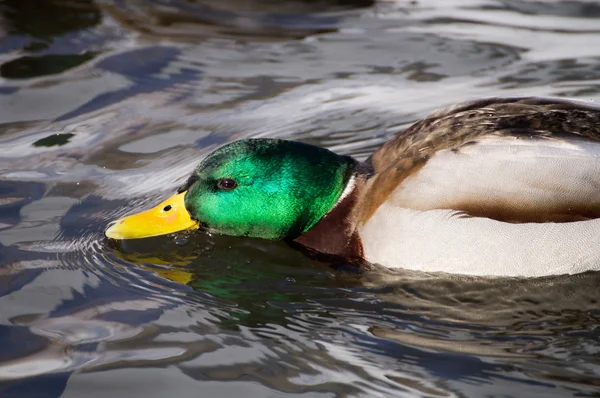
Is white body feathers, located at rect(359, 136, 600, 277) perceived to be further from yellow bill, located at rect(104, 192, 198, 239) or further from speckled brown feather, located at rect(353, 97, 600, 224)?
yellow bill, located at rect(104, 192, 198, 239)

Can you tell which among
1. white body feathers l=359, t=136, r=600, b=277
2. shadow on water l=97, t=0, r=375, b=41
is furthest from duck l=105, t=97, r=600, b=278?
shadow on water l=97, t=0, r=375, b=41

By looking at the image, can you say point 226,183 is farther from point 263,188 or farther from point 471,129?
point 471,129

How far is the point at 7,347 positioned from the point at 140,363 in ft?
2.34

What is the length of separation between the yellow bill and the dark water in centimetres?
17

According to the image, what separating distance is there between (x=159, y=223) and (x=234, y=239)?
0.54 metres

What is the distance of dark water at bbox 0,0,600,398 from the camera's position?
15.0 feet

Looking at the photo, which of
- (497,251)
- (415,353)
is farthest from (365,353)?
(497,251)

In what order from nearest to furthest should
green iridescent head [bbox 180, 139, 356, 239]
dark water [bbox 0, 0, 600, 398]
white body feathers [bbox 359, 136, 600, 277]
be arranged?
dark water [bbox 0, 0, 600, 398] → white body feathers [bbox 359, 136, 600, 277] → green iridescent head [bbox 180, 139, 356, 239]

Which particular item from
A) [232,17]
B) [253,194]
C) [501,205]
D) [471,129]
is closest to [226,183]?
[253,194]

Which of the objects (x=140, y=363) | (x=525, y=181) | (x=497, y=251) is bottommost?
(x=140, y=363)

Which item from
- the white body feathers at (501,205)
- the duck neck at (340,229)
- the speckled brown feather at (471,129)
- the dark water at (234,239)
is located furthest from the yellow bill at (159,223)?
the white body feathers at (501,205)

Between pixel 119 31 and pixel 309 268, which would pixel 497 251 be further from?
pixel 119 31

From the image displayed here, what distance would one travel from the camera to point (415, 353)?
4.62 metres

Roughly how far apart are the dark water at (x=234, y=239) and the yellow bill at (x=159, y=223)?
0.17 m
